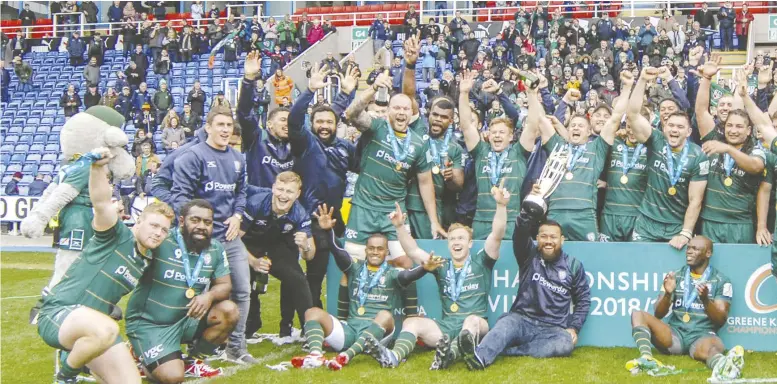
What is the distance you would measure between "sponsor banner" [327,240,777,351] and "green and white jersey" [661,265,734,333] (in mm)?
252

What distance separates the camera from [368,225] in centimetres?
765

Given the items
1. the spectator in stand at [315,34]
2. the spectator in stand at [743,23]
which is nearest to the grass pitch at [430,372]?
the spectator in stand at [743,23]

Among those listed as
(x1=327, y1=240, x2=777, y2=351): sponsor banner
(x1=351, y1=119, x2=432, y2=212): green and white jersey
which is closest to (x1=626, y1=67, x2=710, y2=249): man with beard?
(x1=327, y1=240, x2=777, y2=351): sponsor banner

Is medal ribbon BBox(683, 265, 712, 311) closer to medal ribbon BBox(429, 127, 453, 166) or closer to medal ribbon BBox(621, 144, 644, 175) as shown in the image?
medal ribbon BBox(621, 144, 644, 175)

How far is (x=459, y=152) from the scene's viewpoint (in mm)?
8258

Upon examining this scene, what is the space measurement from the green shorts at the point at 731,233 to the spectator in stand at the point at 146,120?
17415 millimetres

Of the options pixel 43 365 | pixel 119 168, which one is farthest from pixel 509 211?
pixel 43 365

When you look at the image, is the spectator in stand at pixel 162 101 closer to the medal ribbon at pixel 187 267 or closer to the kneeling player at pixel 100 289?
the medal ribbon at pixel 187 267

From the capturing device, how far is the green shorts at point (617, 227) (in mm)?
7824

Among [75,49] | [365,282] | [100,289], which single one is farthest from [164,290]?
[75,49]

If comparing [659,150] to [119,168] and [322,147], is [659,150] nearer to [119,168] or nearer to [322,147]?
[322,147]

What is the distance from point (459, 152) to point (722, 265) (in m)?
2.52

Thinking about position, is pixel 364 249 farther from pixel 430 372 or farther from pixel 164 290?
pixel 164 290

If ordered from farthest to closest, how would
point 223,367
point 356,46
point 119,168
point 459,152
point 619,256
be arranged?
point 356,46, point 459,152, point 619,256, point 223,367, point 119,168
